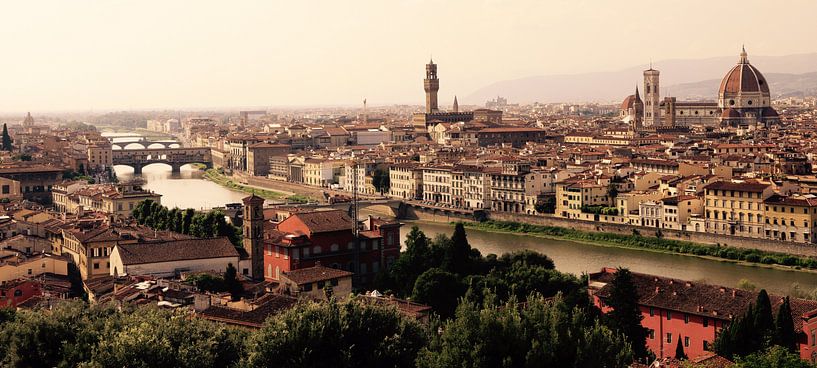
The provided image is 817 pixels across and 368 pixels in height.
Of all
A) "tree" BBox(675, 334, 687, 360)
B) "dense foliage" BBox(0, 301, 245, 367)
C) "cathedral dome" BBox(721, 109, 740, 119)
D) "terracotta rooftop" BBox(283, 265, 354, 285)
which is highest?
"cathedral dome" BBox(721, 109, 740, 119)

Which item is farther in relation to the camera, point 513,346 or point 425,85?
point 425,85

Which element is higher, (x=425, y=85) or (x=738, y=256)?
(x=425, y=85)

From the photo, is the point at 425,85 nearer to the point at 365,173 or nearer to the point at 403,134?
the point at 403,134

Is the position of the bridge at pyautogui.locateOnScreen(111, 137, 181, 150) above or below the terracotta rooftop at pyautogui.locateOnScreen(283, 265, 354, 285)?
below

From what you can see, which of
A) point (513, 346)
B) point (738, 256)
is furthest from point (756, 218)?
point (513, 346)

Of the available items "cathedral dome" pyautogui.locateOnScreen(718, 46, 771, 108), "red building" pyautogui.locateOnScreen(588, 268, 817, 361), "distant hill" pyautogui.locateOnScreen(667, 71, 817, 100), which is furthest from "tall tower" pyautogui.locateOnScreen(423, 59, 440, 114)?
"distant hill" pyautogui.locateOnScreen(667, 71, 817, 100)

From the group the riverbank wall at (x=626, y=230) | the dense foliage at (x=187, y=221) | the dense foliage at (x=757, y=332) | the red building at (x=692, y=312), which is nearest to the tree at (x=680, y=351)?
the red building at (x=692, y=312)

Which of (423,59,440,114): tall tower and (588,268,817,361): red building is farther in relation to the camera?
(423,59,440,114): tall tower

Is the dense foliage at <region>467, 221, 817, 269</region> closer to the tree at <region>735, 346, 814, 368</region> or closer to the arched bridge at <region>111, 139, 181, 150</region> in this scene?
the tree at <region>735, 346, 814, 368</region>
